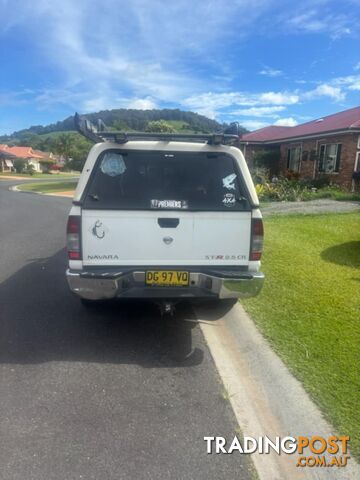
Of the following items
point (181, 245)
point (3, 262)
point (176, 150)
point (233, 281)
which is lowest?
point (3, 262)

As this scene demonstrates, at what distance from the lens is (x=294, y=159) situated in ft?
70.4

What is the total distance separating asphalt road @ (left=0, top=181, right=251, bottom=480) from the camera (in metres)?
2.30

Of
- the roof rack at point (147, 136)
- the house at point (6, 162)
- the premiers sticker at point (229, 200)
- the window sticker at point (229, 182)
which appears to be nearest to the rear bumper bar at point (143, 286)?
the premiers sticker at point (229, 200)

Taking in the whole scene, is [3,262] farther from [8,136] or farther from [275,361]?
[8,136]

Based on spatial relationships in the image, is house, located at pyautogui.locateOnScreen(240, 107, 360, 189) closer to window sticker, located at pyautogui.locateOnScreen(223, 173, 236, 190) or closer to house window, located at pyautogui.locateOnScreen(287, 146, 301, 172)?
house window, located at pyautogui.locateOnScreen(287, 146, 301, 172)

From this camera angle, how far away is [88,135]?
155 inches

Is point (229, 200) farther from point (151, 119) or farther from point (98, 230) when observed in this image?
point (151, 119)

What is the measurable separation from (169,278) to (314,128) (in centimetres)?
1912

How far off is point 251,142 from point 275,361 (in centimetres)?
2203

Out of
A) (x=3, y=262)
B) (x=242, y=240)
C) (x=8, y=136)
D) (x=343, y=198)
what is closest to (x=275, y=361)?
(x=242, y=240)

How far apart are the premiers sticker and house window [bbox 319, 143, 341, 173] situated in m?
15.8

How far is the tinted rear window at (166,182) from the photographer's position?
3592 millimetres

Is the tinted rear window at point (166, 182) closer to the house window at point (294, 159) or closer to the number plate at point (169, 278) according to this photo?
the number plate at point (169, 278)

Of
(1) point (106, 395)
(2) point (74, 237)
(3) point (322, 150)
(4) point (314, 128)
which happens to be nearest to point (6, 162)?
(4) point (314, 128)
